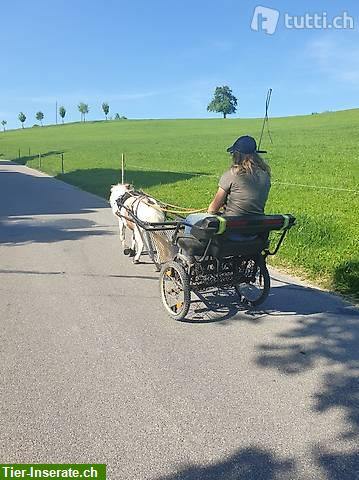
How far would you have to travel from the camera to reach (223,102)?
437 ft

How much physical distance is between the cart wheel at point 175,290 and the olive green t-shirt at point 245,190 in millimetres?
852

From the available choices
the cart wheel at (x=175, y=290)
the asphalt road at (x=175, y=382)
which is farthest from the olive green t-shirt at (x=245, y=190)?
the asphalt road at (x=175, y=382)

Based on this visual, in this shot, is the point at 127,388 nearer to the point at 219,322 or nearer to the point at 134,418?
the point at 134,418

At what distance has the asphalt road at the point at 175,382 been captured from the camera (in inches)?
109

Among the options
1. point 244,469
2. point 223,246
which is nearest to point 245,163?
point 223,246

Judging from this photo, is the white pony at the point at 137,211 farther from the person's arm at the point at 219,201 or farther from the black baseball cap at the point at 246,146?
the black baseball cap at the point at 246,146

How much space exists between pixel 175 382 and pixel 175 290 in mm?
1557

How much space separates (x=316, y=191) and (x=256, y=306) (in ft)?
34.5

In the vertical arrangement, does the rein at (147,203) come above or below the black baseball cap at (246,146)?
below

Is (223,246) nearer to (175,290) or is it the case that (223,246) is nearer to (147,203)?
(175,290)

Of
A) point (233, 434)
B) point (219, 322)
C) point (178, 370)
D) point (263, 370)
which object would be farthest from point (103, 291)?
point (233, 434)

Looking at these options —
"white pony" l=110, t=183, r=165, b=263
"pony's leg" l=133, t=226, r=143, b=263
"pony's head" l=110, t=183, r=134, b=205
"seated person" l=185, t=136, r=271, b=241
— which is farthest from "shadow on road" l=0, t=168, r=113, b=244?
"seated person" l=185, t=136, r=271, b=241

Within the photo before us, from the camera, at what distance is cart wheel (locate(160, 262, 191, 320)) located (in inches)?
186

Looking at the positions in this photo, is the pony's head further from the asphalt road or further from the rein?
the asphalt road
